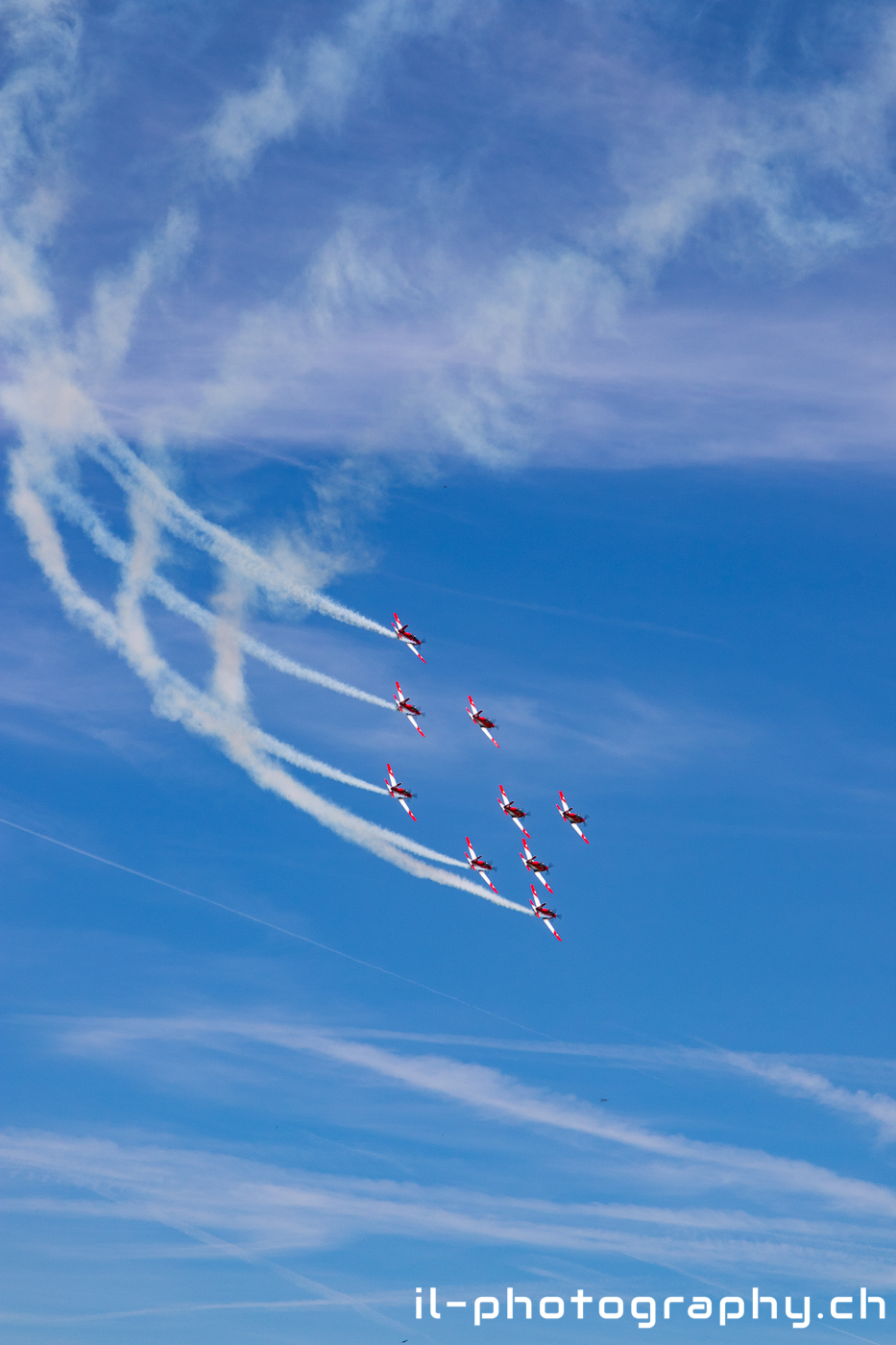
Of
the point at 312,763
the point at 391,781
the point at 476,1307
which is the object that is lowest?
the point at 476,1307

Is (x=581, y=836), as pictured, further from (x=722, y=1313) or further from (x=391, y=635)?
(x=722, y=1313)

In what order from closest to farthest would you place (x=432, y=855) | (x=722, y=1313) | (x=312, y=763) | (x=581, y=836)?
1. (x=722, y=1313)
2. (x=312, y=763)
3. (x=432, y=855)
4. (x=581, y=836)

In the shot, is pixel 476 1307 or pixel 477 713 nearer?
pixel 476 1307

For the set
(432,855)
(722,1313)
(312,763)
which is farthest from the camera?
(432,855)

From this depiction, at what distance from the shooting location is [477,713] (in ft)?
295

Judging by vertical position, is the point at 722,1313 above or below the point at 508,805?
below

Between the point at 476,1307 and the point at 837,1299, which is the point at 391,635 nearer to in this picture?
the point at 476,1307

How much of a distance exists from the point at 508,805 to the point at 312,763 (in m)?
23.9

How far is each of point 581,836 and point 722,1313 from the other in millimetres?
33257

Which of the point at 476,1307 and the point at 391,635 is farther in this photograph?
the point at 391,635

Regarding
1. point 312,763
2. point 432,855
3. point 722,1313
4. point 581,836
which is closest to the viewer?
point 722,1313

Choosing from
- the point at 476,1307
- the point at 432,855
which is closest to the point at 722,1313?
the point at 476,1307

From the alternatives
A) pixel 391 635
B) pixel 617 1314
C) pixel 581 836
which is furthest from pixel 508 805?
pixel 617 1314

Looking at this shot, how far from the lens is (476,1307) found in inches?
2672
